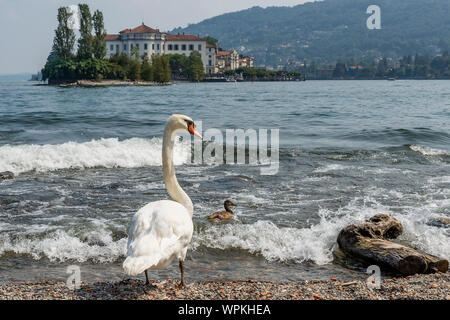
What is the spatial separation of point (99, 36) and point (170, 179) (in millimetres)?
131778

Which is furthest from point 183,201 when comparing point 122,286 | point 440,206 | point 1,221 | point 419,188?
point 419,188

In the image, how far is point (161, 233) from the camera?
563cm

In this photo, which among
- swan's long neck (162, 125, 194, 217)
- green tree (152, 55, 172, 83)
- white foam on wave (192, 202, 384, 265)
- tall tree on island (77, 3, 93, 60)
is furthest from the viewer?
green tree (152, 55, 172, 83)

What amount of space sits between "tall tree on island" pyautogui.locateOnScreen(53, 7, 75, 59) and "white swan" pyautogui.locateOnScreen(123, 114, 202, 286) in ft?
441

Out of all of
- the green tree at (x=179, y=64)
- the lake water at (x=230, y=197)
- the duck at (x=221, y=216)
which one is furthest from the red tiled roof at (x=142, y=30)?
the duck at (x=221, y=216)

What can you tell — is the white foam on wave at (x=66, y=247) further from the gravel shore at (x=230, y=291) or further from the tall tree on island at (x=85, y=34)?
the tall tree on island at (x=85, y=34)

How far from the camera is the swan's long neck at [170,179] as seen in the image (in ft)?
21.6

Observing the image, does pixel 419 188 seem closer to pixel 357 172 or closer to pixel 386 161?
pixel 357 172

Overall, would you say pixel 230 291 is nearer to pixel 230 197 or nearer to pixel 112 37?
pixel 230 197

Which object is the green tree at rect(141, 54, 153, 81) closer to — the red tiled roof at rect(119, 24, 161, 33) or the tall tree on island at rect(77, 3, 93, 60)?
the tall tree on island at rect(77, 3, 93, 60)

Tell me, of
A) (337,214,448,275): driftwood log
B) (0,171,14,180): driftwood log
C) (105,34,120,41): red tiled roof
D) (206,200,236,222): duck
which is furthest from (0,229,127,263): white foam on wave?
(105,34,120,41): red tiled roof

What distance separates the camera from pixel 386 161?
63.8 feet

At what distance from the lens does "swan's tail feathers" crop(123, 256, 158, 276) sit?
16.3ft

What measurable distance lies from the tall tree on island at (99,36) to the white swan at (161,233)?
129611mm
